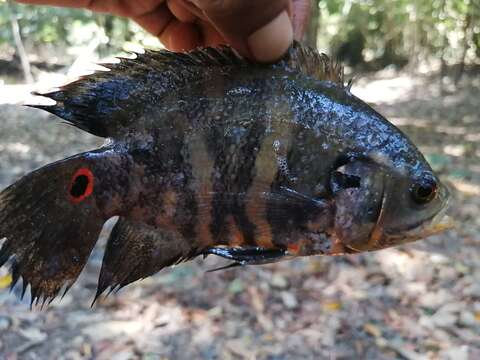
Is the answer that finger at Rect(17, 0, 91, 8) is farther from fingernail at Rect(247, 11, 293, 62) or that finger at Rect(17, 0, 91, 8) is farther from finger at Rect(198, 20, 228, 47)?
fingernail at Rect(247, 11, 293, 62)

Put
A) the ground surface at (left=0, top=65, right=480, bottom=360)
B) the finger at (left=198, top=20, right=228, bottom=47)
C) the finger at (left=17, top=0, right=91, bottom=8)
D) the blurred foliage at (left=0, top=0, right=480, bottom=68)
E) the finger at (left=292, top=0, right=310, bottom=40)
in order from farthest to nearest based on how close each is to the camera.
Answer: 1. the blurred foliage at (left=0, top=0, right=480, bottom=68)
2. the ground surface at (left=0, top=65, right=480, bottom=360)
3. the finger at (left=17, top=0, right=91, bottom=8)
4. the finger at (left=198, top=20, right=228, bottom=47)
5. the finger at (left=292, top=0, right=310, bottom=40)

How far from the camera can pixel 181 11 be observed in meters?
1.81

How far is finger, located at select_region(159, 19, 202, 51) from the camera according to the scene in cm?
180

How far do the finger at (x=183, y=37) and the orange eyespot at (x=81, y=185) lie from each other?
2.70 ft

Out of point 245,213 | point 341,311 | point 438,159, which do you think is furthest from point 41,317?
point 438,159

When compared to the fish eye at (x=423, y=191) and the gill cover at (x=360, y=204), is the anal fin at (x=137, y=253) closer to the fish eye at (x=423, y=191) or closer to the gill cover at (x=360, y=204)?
the gill cover at (x=360, y=204)

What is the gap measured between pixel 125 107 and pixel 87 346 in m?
2.29

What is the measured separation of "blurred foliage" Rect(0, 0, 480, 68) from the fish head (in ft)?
21.0

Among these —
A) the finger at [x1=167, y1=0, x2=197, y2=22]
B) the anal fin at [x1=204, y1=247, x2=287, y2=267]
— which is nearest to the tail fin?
the anal fin at [x1=204, y1=247, x2=287, y2=267]

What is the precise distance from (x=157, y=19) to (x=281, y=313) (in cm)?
205

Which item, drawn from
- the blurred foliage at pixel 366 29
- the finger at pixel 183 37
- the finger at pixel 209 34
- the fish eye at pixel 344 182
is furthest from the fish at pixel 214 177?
the blurred foliage at pixel 366 29

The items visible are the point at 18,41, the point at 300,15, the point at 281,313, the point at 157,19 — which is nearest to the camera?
the point at 300,15

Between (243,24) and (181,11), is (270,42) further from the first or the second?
(181,11)

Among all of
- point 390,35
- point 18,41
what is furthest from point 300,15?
point 390,35
